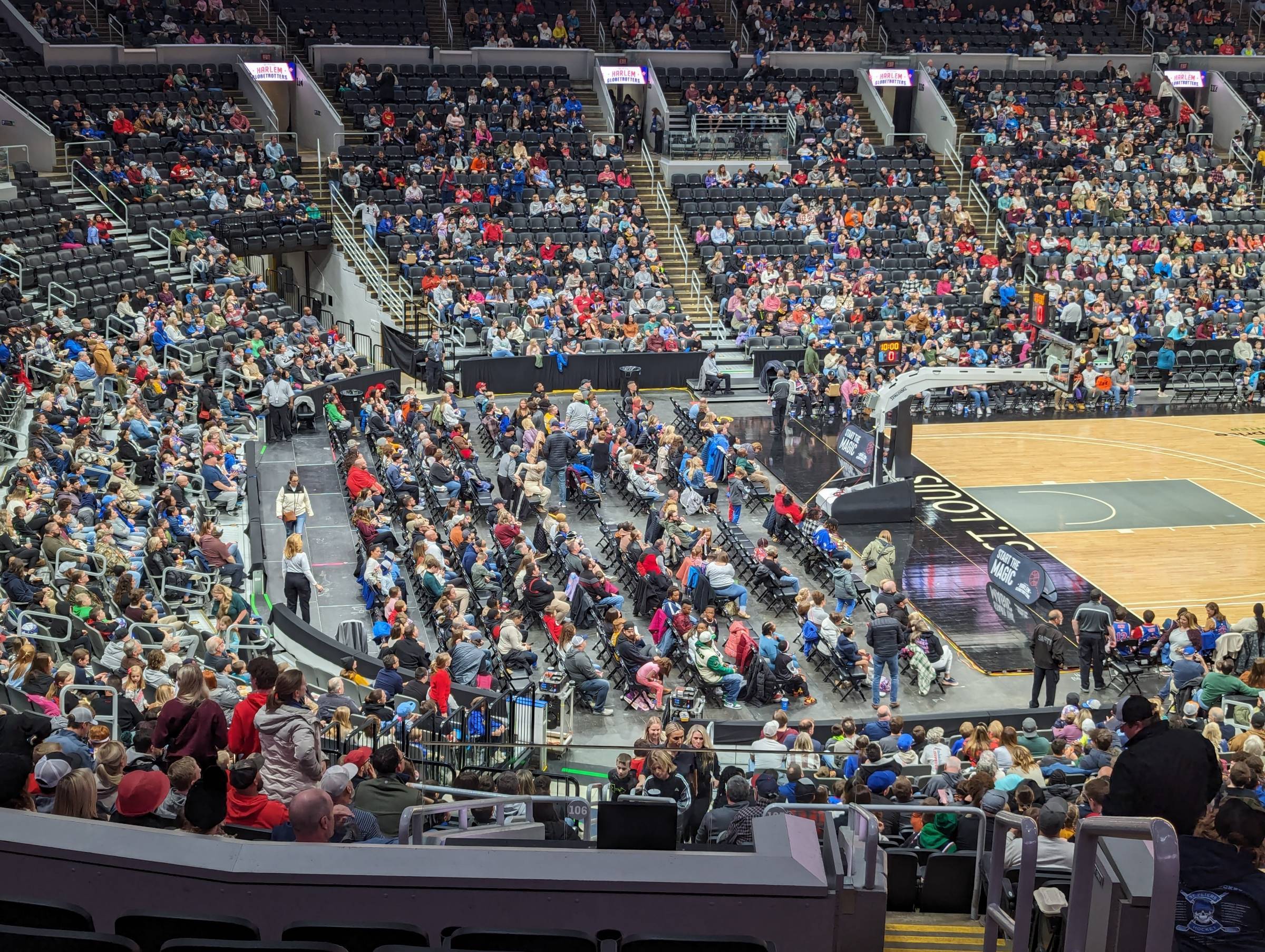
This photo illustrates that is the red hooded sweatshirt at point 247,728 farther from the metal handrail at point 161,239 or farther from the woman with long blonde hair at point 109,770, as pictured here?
the metal handrail at point 161,239

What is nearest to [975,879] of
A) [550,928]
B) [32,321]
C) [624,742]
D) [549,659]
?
[550,928]

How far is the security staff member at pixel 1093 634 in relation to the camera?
1557 cm

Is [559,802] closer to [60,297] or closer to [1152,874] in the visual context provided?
[1152,874]

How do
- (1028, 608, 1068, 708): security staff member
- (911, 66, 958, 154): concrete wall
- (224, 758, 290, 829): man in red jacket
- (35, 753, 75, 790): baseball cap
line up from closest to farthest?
(224, 758, 290, 829): man in red jacket
(35, 753, 75, 790): baseball cap
(1028, 608, 1068, 708): security staff member
(911, 66, 958, 154): concrete wall

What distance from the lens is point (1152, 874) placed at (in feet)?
13.7

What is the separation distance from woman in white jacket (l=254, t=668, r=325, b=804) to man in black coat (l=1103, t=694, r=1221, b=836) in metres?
4.14

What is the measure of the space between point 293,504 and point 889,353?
13729 mm

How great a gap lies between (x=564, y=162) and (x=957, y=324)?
10.1 metres

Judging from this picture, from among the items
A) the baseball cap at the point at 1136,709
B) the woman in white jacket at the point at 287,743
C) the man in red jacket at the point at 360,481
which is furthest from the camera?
the man in red jacket at the point at 360,481

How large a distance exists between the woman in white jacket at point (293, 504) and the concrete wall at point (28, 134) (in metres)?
14.9

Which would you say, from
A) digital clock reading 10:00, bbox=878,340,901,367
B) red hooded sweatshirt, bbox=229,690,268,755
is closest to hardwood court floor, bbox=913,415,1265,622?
digital clock reading 10:00, bbox=878,340,901,367

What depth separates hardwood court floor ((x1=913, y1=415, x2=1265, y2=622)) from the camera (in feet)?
63.0

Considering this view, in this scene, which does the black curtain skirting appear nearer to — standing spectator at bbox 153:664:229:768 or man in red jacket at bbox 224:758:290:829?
standing spectator at bbox 153:664:229:768

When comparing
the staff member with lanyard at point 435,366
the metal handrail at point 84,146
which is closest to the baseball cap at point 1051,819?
the staff member with lanyard at point 435,366
